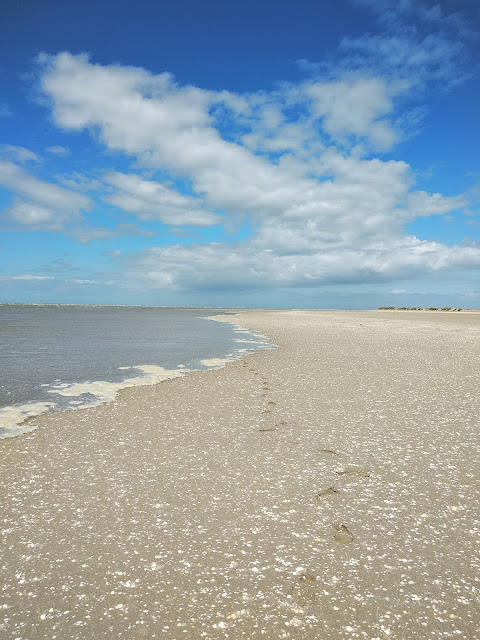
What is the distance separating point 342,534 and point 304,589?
4.05 ft

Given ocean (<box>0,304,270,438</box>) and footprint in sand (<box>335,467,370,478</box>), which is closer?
footprint in sand (<box>335,467,370,478</box>)

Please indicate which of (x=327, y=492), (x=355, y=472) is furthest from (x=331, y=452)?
(x=327, y=492)

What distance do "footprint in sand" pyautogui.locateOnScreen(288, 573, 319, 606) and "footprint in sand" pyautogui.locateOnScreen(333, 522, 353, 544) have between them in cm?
87

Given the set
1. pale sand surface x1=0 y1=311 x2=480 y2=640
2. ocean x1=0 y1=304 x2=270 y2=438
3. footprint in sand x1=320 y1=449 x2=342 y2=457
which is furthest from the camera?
ocean x1=0 y1=304 x2=270 y2=438

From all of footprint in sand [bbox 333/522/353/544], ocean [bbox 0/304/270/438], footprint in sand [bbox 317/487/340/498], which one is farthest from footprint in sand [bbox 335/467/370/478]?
ocean [bbox 0/304/270/438]

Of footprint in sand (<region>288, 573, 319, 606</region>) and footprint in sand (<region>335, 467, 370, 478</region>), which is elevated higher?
footprint in sand (<region>335, 467, 370, 478</region>)

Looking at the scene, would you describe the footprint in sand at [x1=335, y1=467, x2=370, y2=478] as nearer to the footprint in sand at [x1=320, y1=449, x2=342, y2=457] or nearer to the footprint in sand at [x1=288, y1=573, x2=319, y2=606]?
the footprint in sand at [x1=320, y1=449, x2=342, y2=457]

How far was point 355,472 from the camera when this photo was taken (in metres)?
7.45

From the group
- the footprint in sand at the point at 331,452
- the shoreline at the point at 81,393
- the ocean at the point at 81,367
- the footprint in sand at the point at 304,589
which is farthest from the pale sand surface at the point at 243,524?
the ocean at the point at 81,367

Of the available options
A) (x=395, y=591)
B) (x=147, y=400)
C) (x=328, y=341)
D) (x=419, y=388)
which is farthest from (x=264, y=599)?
(x=328, y=341)

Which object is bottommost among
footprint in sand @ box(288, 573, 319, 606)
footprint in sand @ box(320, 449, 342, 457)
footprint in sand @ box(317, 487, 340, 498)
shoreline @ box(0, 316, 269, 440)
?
footprint in sand @ box(288, 573, 319, 606)

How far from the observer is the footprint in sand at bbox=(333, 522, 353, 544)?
5.43 meters

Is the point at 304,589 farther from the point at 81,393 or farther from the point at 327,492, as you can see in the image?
the point at 81,393

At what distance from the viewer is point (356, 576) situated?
472cm
